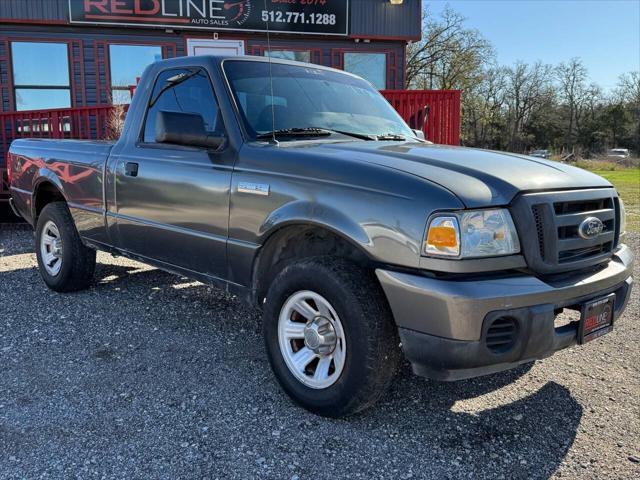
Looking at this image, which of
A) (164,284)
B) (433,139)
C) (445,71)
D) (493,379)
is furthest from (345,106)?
(445,71)

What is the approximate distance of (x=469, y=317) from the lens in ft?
7.98

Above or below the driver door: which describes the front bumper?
below

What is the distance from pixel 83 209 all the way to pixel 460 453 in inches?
141

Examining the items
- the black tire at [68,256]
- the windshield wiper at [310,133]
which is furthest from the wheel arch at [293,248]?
the black tire at [68,256]

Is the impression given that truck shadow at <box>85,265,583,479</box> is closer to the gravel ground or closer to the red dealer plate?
the gravel ground

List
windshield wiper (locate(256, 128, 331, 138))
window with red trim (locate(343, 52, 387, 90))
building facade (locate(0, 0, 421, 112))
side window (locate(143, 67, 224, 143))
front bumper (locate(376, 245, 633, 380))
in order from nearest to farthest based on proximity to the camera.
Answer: front bumper (locate(376, 245, 633, 380))
windshield wiper (locate(256, 128, 331, 138))
side window (locate(143, 67, 224, 143))
building facade (locate(0, 0, 421, 112))
window with red trim (locate(343, 52, 387, 90))

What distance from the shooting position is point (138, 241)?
4230 millimetres

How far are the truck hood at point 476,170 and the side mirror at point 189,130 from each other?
27.9 inches

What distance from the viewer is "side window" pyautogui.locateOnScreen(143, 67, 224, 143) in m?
3.69

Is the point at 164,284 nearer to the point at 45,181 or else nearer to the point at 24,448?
the point at 45,181

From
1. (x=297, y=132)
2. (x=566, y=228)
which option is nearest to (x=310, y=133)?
(x=297, y=132)

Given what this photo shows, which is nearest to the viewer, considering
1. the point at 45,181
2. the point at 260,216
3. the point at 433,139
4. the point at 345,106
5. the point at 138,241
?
the point at 260,216

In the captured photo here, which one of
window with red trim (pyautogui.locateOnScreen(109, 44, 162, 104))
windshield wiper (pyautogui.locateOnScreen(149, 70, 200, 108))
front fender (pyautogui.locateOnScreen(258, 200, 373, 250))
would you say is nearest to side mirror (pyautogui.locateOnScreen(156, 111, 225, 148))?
windshield wiper (pyautogui.locateOnScreen(149, 70, 200, 108))

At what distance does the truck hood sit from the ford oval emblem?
0.59ft
